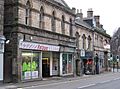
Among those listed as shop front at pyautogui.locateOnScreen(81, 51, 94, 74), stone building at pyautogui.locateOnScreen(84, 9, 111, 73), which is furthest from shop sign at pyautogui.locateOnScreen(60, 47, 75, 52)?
stone building at pyautogui.locateOnScreen(84, 9, 111, 73)

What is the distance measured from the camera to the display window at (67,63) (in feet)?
139

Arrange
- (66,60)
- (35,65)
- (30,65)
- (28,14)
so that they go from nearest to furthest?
(28,14), (30,65), (35,65), (66,60)

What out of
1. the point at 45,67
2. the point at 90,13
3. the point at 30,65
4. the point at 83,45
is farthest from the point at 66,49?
the point at 90,13

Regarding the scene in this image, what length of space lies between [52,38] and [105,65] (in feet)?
108

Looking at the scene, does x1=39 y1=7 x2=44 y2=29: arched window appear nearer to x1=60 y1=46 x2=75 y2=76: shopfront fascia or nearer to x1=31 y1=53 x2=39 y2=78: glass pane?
x1=31 y1=53 x2=39 y2=78: glass pane

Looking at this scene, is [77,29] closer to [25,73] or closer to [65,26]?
[65,26]

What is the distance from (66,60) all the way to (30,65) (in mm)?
10112

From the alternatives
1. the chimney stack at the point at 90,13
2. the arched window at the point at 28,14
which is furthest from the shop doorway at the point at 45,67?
the chimney stack at the point at 90,13

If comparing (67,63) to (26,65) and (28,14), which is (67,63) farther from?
(28,14)

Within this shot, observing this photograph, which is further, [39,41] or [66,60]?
[66,60]

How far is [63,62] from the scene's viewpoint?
42.0 meters

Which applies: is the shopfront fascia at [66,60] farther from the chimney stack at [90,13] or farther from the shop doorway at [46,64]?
the chimney stack at [90,13]

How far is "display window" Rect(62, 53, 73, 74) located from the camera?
42.3 m

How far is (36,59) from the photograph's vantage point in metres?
34.9
